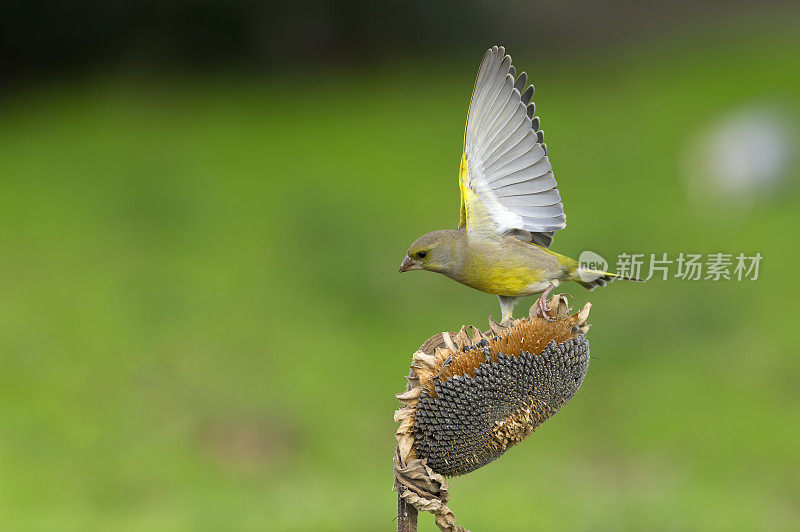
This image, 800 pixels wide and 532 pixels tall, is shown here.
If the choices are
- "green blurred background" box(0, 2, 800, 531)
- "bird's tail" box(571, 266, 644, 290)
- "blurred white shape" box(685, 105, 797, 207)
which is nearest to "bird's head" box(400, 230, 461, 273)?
"bird's tail" box(571, 266, 644, 290)

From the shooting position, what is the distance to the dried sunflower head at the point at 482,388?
232 cm

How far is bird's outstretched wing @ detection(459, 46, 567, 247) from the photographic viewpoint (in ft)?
7.77

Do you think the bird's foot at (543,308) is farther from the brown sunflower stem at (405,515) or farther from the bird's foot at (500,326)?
the brown sunflower stem at (405,515)

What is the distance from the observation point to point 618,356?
781 centimetres

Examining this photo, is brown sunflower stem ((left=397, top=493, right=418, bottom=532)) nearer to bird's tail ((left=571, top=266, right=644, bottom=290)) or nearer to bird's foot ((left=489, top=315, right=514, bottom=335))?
bird's foot ((left=489, top=315, right=514, bottom=335))

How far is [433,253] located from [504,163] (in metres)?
0.28

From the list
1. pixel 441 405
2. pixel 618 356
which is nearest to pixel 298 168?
pixel 618 356

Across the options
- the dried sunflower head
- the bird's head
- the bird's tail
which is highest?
the bird's tail

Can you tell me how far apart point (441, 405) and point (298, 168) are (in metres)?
9.44

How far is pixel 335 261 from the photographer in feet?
29.8

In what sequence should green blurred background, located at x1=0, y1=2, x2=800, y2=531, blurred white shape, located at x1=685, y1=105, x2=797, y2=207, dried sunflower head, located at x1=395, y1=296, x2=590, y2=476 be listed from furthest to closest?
1. blurred white shape, located at x1=685, y1=105, x2=797, y2=207
2. green blurred background, located at x1=0, y1=2, x2=800, y2=531
3. dried sunflower head, located at x1=395, y1=296, x2=590, y2=476

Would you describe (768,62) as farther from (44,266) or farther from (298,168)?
(44,266)
